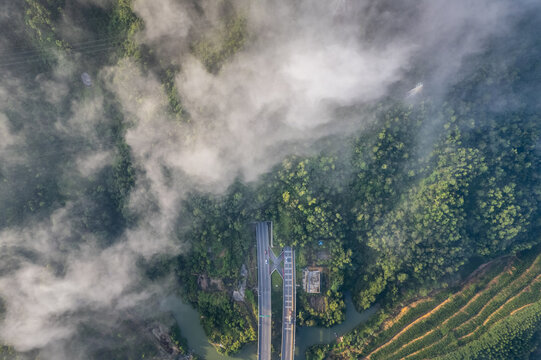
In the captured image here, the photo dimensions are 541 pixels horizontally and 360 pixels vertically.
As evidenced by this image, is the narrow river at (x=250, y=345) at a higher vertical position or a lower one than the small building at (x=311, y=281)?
lower

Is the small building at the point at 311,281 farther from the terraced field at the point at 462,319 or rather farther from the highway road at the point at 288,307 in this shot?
the terraced field at the point at 462,319

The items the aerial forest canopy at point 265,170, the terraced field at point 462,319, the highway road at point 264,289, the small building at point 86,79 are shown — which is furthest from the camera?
the highway road at point 264,289

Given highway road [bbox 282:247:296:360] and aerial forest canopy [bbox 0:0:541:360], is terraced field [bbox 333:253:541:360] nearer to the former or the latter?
aerial forest canopy [bbox 0:0:541:360]

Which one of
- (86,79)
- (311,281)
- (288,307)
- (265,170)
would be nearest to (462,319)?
(311,281)

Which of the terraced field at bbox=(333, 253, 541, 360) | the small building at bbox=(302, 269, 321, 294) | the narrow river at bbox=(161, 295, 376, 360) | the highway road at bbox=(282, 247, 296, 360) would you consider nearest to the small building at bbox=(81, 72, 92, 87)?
the narrow river at bbox=(161, 295, 376, 360)

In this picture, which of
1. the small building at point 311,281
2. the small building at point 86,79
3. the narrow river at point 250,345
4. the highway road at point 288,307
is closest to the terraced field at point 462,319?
the narrow river at point 250,345

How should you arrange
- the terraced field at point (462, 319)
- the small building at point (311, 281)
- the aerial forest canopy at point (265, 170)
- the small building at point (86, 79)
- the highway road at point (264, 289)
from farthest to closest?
1. the small building at point (311, 281)
2. the highway road at point (264, 289)
3. the small building at point (86, 79)
4. the terraced field at point (462, 319)
5. the aerial forest canopy at point (265, 170)

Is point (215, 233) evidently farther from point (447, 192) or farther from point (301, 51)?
A: point (447, 192)

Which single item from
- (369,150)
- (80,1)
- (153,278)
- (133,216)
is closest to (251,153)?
(369,150)
